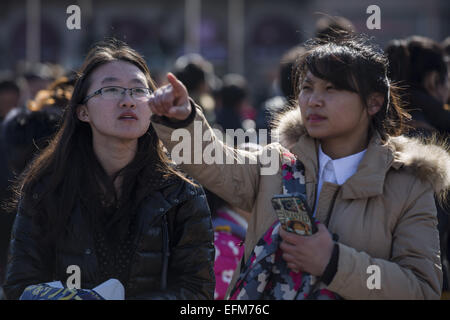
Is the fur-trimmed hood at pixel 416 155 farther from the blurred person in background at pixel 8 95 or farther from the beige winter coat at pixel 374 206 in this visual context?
the blurred person in background at pixel 8 95

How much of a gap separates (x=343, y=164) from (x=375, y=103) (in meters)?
0.29

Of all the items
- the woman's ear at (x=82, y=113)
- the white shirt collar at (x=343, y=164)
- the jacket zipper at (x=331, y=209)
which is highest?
the woman's ear at (x=82, y=113)

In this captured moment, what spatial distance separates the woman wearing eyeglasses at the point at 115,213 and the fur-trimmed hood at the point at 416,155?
22.2 inches

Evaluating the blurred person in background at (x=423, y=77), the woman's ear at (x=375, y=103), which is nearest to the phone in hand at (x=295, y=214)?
the woman's ear at (x=375, y=103)

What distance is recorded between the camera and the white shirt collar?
237cm

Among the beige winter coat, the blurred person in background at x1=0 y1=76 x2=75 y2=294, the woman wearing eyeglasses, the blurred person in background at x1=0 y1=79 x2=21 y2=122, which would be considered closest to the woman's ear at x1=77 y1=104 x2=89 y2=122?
the woman wearing eyeglasses

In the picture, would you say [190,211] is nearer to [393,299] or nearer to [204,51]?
[393,299]

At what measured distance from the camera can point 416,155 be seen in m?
2.35

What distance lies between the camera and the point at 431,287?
2.23m

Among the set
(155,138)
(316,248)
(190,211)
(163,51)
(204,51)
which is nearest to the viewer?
(316,248)

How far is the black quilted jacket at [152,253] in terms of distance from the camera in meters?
2.69

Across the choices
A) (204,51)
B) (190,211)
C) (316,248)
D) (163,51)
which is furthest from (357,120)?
(204,51)

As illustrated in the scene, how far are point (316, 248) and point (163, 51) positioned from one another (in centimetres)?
2615

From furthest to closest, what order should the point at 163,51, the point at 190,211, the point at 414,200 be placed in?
the point at 163,51
the point at 190,211
the point at 414,200
